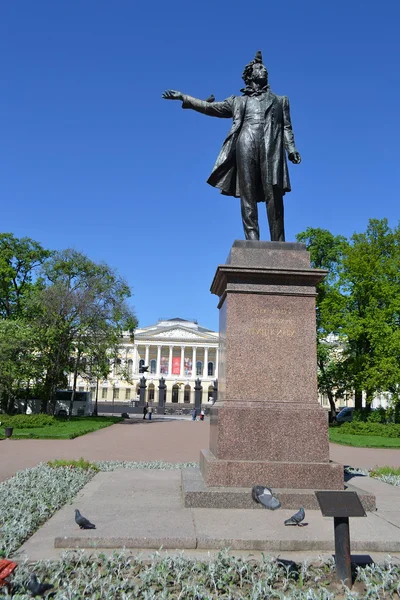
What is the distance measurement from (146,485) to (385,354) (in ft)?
87.7

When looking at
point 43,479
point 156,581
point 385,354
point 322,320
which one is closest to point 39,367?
point 322,320

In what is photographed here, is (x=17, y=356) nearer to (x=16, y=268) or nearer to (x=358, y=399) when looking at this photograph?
(x=16, y=268)

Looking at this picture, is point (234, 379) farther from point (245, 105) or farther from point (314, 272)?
point (245, 105)

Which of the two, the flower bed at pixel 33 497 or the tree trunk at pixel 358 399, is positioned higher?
the tree trunk at pixel 358 399

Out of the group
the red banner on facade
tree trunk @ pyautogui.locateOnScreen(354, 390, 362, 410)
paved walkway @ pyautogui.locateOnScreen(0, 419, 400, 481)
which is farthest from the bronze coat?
the red banner on facade

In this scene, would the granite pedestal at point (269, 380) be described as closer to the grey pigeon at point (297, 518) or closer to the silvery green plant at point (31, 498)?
the grey pigeon at point (297, 518)

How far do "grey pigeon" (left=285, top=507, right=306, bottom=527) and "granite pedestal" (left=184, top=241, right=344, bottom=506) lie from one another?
1.02m

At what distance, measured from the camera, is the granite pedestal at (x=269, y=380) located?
6.21 metres

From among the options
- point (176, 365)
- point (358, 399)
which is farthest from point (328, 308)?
point (176, 365)

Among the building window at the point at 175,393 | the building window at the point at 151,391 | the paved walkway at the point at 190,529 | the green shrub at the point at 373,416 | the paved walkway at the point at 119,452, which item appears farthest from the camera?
the building window at the point at 175,393

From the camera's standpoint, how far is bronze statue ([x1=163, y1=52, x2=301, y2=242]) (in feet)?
25.6

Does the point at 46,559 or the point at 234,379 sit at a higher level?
the point at 234,379

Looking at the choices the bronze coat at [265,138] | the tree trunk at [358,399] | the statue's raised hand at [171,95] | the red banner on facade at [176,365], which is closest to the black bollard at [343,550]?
the bronze coat at [265,138]

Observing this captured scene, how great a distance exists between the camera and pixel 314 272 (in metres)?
7.01
